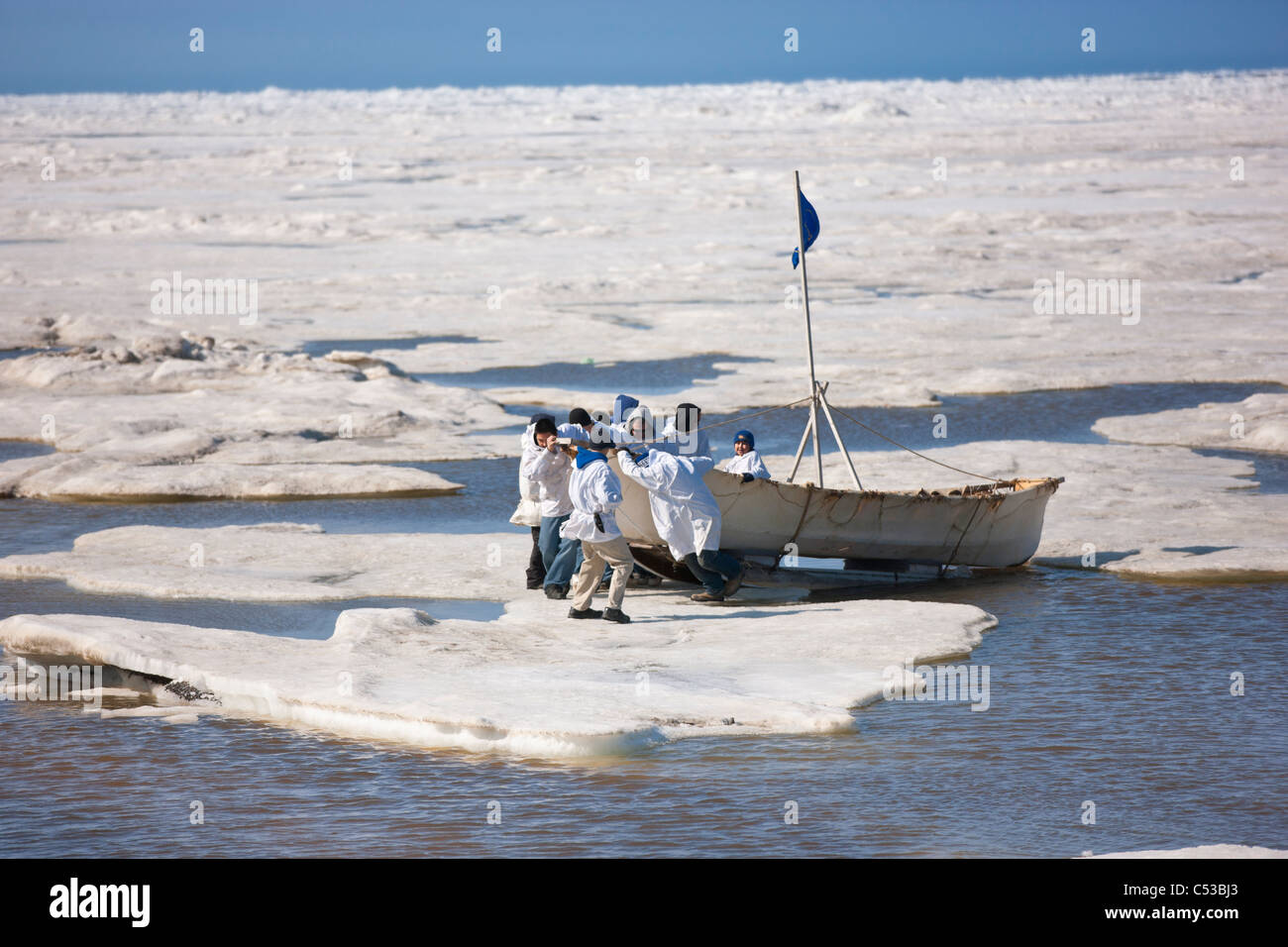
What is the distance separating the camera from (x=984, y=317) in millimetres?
25625

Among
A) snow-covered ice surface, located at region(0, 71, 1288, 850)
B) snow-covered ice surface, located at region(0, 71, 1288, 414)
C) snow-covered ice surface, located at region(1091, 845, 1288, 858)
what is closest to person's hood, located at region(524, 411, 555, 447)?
snow-covered ice surface, located at region(0, 71, 1288, 850)

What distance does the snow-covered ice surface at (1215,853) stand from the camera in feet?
19.0

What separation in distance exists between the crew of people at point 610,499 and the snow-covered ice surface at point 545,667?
1.04 ft

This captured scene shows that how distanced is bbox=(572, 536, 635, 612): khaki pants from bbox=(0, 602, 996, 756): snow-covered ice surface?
18 cm

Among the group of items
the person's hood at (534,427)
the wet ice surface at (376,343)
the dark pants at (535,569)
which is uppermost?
the wet ice surface at (376,343)

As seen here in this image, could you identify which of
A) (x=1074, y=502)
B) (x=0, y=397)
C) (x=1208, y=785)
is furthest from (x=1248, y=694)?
(x=0, y=397)

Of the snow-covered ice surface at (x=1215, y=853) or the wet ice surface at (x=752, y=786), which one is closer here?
the snow-covered ice surface at (x=1215, y=853)

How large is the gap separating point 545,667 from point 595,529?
3.96 ft

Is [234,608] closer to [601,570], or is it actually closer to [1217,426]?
[601,570]

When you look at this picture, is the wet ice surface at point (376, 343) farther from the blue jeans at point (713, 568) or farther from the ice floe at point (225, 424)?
the blue jeans at point (713, 568)

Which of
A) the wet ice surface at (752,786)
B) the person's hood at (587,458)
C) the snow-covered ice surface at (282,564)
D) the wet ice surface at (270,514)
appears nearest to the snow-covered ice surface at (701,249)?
the wet ice surface at (270,514)

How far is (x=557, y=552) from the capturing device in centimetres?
1048

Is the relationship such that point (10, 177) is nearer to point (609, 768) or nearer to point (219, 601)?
point (219, 601)

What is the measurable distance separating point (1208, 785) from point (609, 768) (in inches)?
112
